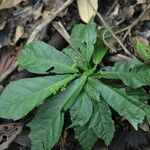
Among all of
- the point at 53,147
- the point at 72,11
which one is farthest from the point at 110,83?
the point at 72,11

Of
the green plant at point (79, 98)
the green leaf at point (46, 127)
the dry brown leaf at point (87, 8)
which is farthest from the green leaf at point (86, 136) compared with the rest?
the dry brown leaf at point (87, 8)

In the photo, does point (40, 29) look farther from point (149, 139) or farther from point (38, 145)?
point (149, 139)

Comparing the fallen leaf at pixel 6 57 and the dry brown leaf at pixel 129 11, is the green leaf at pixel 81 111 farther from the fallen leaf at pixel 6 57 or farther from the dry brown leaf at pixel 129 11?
the dry brown leaf at pixel 129 11

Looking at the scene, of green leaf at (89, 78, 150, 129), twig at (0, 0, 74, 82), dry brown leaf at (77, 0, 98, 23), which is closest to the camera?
green leaf at (89, 78, 150, 129)

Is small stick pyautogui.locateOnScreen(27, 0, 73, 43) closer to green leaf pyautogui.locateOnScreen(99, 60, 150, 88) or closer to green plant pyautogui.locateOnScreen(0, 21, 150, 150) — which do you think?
green plant pyautogui.locateOnScreen(0, 21, 150, 150)

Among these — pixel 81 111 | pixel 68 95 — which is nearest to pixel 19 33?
pixel 68 95

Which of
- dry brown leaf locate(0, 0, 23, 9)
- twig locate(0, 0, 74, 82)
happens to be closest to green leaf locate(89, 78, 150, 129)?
twig locate(0, 0, 74, 82)
